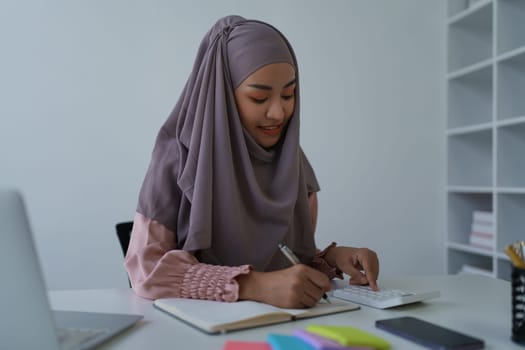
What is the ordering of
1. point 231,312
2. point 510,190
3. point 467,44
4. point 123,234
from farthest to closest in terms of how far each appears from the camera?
point 467,44 → point 510,190 → point 123,234 → point 231,312

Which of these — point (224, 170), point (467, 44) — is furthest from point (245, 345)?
point (467, 44)

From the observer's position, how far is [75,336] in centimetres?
75

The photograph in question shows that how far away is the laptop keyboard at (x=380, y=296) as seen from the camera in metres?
0.96

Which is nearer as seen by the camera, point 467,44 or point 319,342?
point 319,342

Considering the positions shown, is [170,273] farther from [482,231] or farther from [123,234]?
[482,231]

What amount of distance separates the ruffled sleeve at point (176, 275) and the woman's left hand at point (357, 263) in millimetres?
314

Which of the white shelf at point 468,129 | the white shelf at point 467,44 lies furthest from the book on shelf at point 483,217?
the white shelf at point 467,44

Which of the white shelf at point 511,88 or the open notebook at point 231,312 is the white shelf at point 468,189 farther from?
the open notebook at point 231,312

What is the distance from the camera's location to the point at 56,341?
646 mm

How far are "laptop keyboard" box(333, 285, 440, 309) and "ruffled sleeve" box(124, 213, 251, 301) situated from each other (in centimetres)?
22

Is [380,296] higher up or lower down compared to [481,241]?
higher up

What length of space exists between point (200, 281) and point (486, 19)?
2.53m

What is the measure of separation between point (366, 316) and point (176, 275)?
1.24 feet

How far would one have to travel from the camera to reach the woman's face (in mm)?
1226
